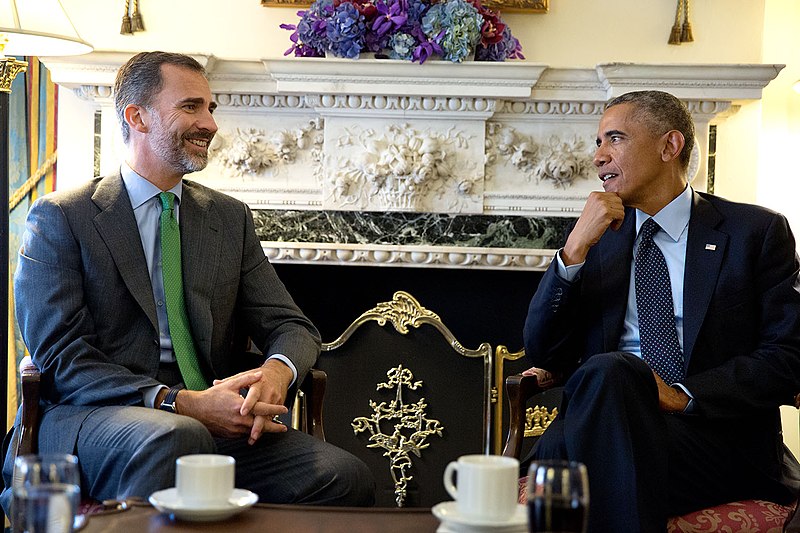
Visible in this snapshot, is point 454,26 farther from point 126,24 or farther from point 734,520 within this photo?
point 734,520

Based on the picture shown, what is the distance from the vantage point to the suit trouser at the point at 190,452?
196cm

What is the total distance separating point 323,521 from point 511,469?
39 centimetres

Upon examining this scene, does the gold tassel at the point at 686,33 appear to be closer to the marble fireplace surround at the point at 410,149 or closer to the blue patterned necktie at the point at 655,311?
the marble fireplace surround at the point at 410,149

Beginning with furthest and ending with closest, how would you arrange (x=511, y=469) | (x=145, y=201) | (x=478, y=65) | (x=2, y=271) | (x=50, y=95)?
(x=50, y=95), (x=478, y=65), (x=2, y=271), (x=145, y=201), (x=511, y=469)

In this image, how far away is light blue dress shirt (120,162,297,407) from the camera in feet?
7.64

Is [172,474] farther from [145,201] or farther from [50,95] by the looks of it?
[50,95]

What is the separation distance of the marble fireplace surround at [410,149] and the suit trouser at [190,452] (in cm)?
118

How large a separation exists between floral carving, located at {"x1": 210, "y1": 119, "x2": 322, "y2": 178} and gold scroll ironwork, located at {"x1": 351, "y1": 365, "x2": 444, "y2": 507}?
829mm

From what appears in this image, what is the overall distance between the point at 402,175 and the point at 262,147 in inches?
20.0

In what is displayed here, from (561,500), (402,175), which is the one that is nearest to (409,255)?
(402,175)

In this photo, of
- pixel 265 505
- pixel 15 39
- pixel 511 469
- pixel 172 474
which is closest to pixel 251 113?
pixel 15 39

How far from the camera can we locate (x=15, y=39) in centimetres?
290

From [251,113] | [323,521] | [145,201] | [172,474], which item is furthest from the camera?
[251,113]

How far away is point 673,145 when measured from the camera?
2518 mm
